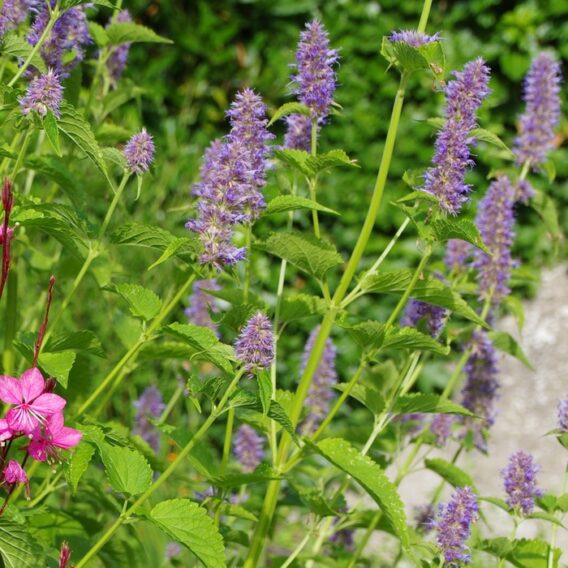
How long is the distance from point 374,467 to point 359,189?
487 centimetres

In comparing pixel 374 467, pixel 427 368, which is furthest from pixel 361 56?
pixel 374 467

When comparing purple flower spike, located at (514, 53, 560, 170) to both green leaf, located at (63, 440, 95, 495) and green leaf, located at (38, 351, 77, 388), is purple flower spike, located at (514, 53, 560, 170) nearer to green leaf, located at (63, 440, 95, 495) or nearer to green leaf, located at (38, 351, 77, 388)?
green leaf, located at (38, 351, 77, 388)

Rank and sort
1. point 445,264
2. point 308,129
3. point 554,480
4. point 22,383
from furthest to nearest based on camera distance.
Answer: point 554,480 < point 445,264 < point 308,129 < point 22,383

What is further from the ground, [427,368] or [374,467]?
[427,368]

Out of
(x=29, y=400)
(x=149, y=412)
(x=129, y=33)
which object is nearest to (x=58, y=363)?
(x=29, y=400)

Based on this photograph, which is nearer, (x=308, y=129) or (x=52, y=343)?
(x=52, y=343)

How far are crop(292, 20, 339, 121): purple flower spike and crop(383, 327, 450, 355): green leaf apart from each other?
60 centimetres

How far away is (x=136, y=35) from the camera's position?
3217 millimetres

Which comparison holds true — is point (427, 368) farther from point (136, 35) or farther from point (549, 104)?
point (136, 35)

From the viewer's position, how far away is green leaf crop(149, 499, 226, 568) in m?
2.12

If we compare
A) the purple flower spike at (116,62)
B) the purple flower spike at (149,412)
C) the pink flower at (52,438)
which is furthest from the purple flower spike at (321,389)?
the pink flower at (52,438)

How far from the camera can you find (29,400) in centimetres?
195

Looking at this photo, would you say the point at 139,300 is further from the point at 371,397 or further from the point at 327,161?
the point at 371,397

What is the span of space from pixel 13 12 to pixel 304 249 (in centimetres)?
94
